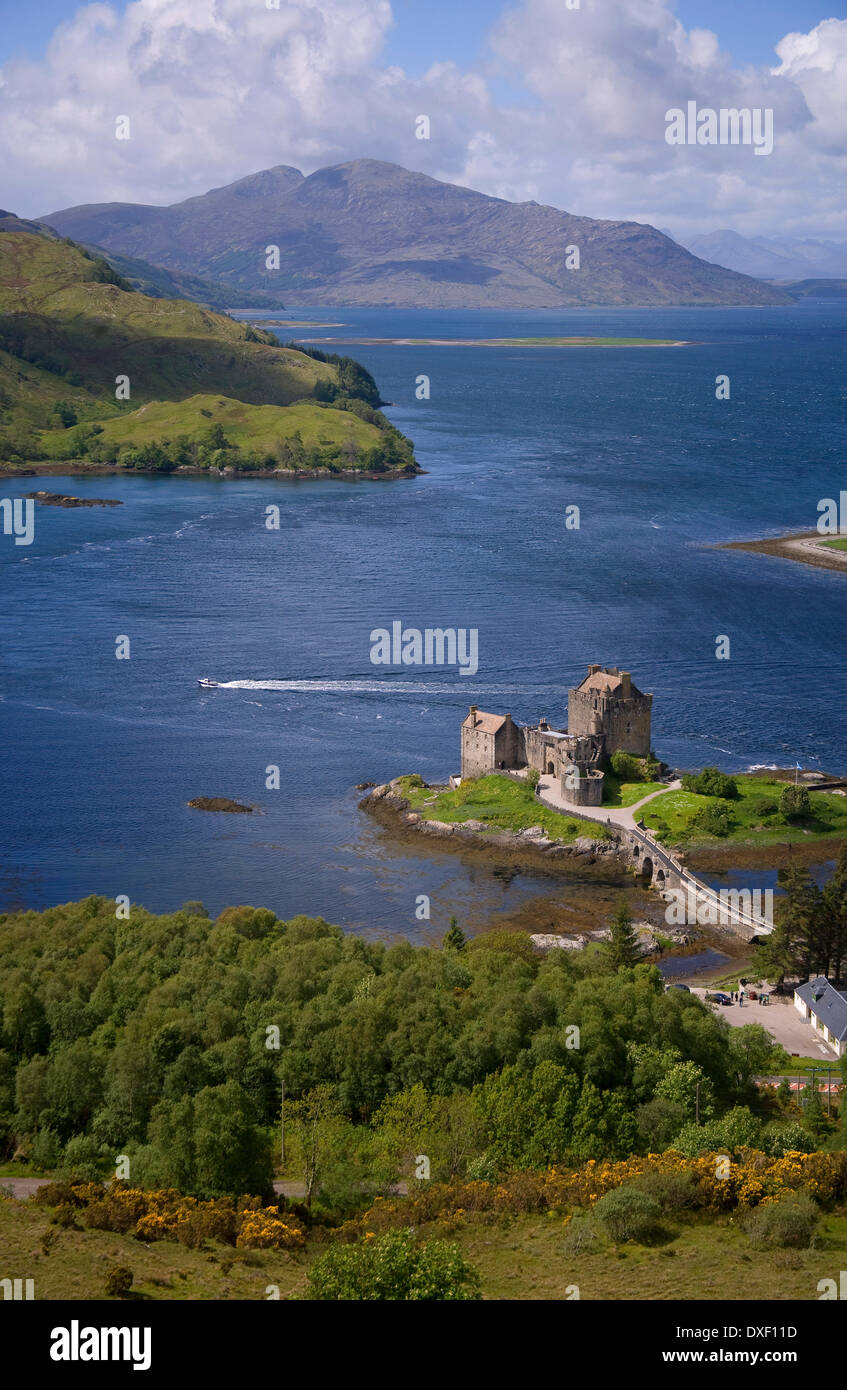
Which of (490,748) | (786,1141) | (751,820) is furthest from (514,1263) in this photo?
(490,748)

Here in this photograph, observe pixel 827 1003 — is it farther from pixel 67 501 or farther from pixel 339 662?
pixel 67 501

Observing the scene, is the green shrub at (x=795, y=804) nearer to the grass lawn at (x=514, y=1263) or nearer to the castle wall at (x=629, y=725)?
the castle wall at (x=629, y=725)

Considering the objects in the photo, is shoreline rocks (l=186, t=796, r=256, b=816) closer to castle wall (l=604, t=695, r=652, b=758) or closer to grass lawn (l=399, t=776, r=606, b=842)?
grass lawn (l=399, t=776, r=606, b=842)

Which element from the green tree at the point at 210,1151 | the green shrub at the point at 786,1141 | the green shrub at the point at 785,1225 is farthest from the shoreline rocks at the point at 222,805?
the green shrub at the point at 785,1225

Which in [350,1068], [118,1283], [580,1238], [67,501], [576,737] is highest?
[67,501]

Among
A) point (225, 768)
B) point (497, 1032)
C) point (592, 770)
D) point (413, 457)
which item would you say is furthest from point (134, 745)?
point (413, 457)

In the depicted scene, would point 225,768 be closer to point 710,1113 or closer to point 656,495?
point 710,1113

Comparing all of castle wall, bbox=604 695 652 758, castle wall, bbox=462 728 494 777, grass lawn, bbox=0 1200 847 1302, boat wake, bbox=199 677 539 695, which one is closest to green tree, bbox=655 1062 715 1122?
grass lawn, bbox=0 1200 847 1302
